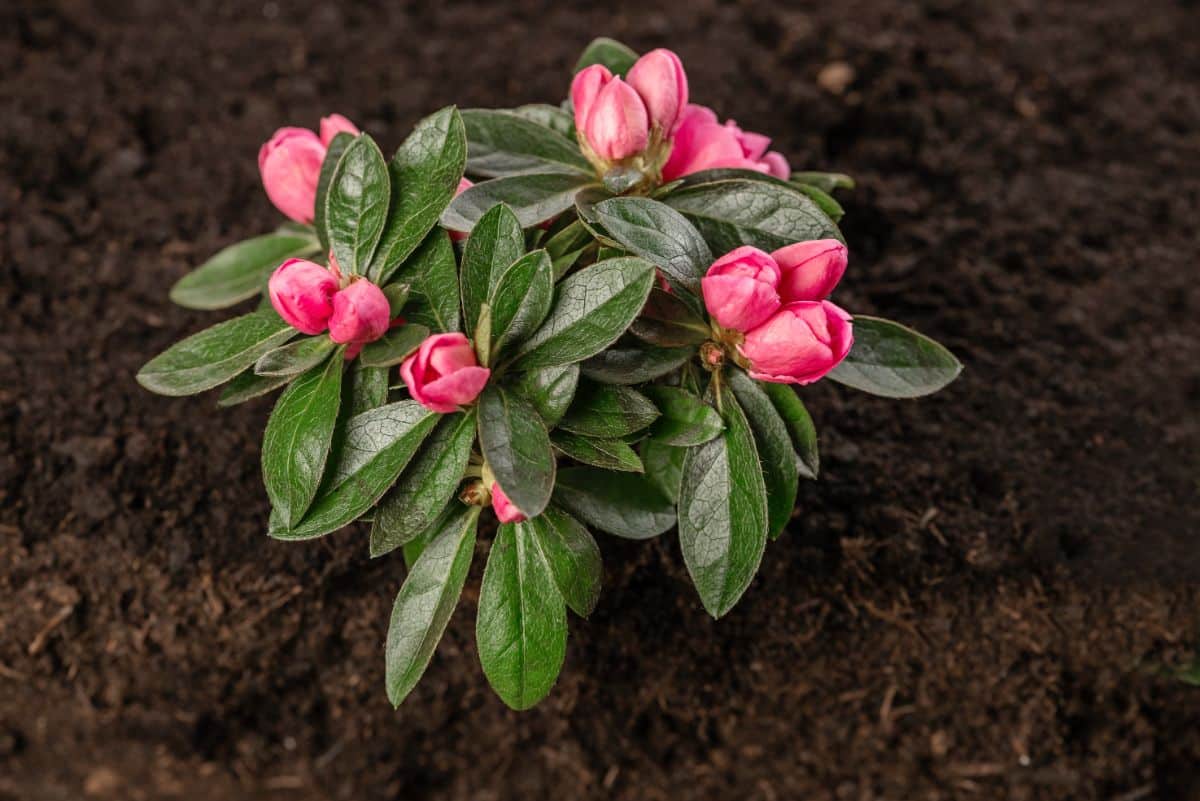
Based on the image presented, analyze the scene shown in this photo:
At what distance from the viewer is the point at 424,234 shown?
106cm

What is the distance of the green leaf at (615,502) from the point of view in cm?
120

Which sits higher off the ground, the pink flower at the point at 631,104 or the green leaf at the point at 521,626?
the pink flower at the point at 631,104

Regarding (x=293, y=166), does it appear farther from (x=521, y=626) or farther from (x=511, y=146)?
(x=521, y=626)

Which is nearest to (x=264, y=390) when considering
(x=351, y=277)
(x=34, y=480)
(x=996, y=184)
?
(x=351, y=277)

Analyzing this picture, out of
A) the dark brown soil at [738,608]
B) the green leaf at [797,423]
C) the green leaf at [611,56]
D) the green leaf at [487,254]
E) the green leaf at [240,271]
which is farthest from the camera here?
the dark brown soil at [738,608]

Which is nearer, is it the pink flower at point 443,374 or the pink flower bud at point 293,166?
the pink flower at point 443,374

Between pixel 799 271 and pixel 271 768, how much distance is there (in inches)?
47.3

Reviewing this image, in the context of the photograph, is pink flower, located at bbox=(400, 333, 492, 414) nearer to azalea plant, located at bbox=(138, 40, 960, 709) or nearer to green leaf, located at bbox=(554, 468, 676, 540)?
azalea plant, located at bbox=(138, 40, 960, 709)

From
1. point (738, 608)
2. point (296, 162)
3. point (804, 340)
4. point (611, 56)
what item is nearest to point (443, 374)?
point (804, 340)

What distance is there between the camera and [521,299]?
1.00 m

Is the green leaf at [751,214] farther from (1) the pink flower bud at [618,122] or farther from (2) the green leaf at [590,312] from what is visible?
(2) the green leaf at [590,312]

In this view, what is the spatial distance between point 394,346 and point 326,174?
28 centimetres

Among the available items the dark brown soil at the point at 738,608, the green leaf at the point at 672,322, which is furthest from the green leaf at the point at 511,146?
the dark brown soil at the point at 738,608

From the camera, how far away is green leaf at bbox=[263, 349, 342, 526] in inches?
39.8
